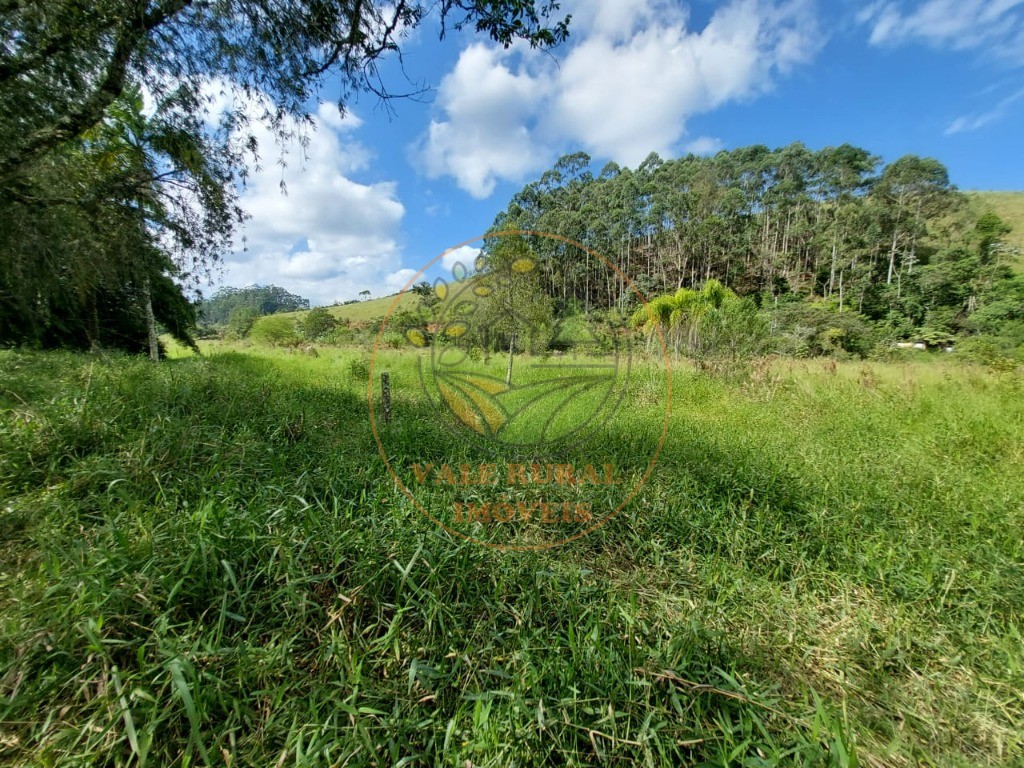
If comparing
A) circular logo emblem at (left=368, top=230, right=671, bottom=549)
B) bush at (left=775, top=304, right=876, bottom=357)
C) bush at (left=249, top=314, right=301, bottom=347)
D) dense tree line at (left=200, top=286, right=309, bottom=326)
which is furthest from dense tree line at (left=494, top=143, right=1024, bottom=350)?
dense tree line at (left=200, top=286, right=309, bottom=326)

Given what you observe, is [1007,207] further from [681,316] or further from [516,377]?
[516,377]

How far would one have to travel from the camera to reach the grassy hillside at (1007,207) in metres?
32.9

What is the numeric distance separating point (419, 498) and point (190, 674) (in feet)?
4.06

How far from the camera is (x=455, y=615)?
1567 mm

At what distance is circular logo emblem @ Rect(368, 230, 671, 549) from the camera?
7.50 feet

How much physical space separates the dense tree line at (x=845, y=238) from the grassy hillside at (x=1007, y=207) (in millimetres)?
7277

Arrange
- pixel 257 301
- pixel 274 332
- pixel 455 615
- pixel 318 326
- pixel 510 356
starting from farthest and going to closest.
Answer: pixel 257 301, pixel 274 332, pixel 318 326, pixel 510 356, pixel 455 615

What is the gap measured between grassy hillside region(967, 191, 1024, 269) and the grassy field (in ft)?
149

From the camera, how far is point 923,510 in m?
2.57

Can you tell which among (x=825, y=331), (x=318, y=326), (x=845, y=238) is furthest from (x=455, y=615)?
(x=845, y=238)

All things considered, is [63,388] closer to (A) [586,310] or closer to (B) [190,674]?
(B) [190,674]

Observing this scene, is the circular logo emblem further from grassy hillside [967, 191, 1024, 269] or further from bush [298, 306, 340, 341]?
grassy hillside [967, 191, 1024, 269]

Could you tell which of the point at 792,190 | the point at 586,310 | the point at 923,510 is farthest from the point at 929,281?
the point at 586,310

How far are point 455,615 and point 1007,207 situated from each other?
77.2 meters
